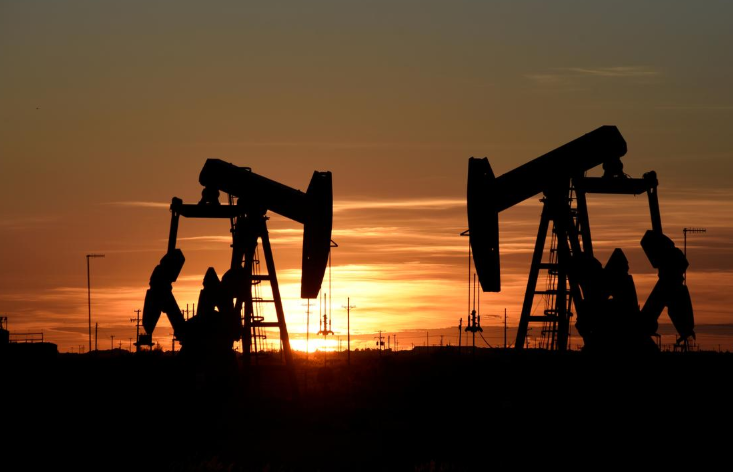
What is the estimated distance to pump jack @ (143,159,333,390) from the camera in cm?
2745

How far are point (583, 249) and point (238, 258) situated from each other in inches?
391

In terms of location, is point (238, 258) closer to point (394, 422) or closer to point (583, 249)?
point (394, 422)

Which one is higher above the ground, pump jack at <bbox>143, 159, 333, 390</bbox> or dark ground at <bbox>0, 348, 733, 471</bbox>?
pump jack at <bbox>143, 159, 333, 390</bbox>

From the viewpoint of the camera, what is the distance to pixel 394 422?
30266 millimetres

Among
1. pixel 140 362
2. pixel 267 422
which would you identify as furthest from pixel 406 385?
pixel 140 362

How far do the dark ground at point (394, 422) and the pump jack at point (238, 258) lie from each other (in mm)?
1218

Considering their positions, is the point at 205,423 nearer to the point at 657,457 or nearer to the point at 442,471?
the point at 442,471

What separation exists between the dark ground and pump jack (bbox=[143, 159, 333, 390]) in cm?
122

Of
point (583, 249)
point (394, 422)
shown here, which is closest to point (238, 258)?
point (394, 422)

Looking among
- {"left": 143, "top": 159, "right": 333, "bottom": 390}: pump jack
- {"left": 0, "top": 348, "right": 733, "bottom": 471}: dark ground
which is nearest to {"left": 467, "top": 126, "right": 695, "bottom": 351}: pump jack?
{"left": 0, "top": 348, "right": 733, "bottom": 471}: dark ground

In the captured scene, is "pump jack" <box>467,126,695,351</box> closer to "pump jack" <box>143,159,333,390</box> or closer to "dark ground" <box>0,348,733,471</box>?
"dark ground" <box>0,348,733,471</box>

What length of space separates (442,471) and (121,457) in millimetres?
6442

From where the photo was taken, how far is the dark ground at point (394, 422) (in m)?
23.2

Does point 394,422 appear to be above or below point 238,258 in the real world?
below
